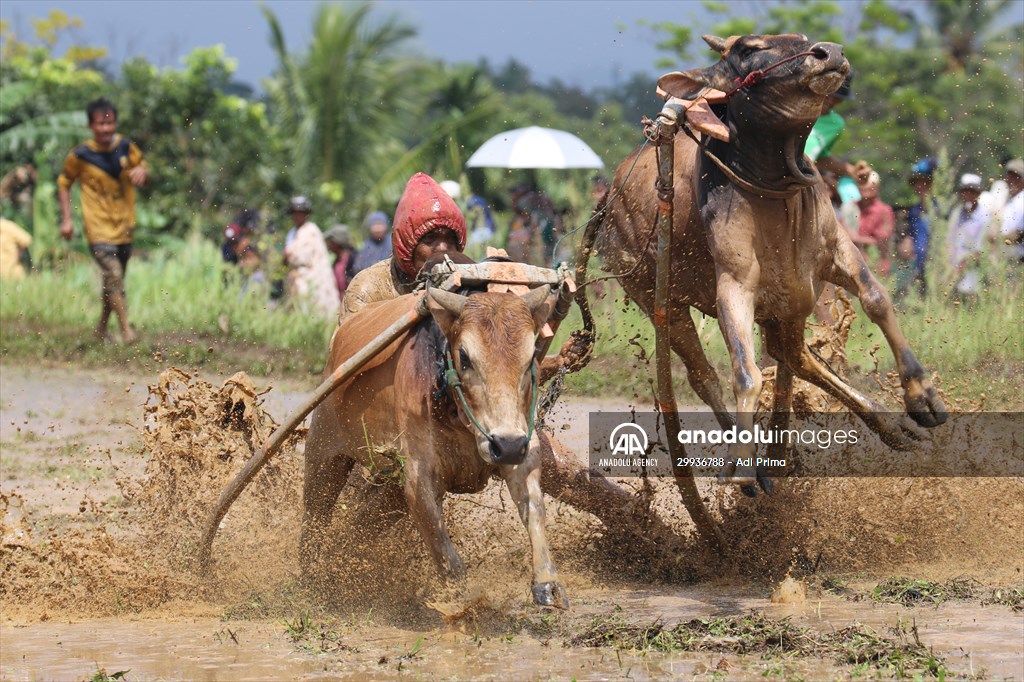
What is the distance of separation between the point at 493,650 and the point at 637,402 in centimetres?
516

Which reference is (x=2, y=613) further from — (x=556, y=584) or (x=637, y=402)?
(x=637, y=402)

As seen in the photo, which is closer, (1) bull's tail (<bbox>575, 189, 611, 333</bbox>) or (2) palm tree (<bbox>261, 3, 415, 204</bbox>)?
(1) bull's tail (<bbox>575, 189, 611, 333</bbox>)

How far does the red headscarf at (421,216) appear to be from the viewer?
669cm

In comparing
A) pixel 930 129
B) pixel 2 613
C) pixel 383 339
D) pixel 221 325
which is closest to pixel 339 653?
pixel 383 339

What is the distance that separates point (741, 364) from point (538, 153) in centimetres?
977

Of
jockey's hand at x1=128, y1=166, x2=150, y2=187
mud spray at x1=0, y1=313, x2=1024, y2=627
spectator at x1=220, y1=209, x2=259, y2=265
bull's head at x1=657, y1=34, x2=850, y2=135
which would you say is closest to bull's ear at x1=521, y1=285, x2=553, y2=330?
mud spray at x1=0, y1=313, x2=1024, y2=627

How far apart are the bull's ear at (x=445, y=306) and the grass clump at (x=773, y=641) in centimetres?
132

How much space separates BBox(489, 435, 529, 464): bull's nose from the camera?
534 centimetres

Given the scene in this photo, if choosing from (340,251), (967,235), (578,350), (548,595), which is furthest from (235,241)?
(548,595)

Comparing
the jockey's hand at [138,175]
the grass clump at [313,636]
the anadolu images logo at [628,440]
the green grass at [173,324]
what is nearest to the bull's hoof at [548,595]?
the grass clump at [313,636]

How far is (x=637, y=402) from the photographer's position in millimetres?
10891

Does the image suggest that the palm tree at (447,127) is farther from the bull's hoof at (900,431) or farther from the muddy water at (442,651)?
the muddy water at (442,651)

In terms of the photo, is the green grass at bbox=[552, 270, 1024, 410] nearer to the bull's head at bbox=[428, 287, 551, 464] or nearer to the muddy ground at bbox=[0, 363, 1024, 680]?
the muddy ground at bbox=[0, 363, 1024, 680]

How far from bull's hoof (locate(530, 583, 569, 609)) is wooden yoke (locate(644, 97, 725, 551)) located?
62.0 inches
